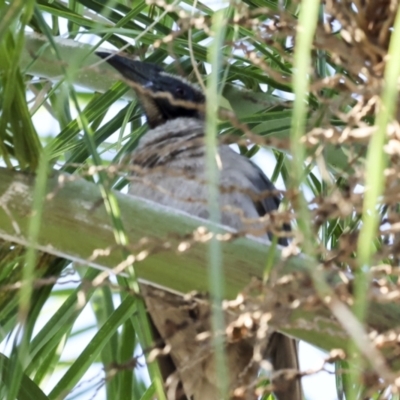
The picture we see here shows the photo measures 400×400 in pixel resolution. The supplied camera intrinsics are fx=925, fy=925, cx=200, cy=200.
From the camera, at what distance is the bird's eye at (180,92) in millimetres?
2305

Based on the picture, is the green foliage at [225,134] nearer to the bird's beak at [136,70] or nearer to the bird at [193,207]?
the bird at [193,207]

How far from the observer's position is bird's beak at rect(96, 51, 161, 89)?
206 cm

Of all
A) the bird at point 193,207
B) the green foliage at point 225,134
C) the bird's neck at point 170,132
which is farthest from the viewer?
the bird's neck at point 170,132

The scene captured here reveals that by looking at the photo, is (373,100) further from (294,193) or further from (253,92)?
(253,92)

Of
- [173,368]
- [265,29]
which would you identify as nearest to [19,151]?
[265,29]

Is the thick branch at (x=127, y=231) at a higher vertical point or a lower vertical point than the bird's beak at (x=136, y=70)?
lower

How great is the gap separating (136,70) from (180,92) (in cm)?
23

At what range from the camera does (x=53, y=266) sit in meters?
1.26

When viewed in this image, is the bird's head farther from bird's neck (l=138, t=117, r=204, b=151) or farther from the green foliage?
the green foliage

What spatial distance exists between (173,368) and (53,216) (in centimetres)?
77

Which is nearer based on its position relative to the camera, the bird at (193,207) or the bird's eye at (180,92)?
the bird at (193,207)

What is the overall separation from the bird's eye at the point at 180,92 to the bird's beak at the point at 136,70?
0.13m

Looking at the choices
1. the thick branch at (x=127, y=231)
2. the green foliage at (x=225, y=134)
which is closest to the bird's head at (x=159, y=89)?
the green foliage at (x=225, y=134)

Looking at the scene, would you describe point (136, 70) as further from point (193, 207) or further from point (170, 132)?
point (193, 207)
